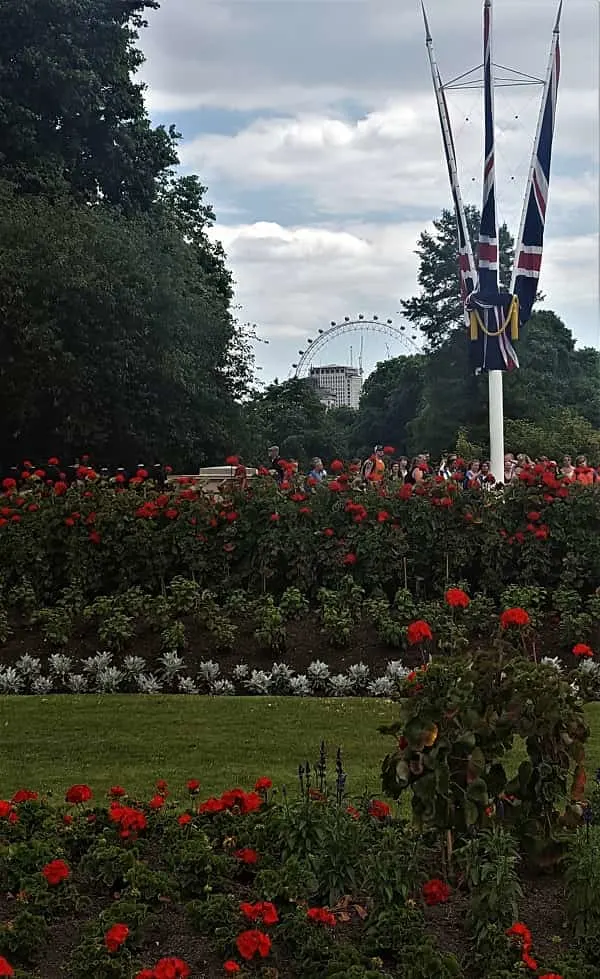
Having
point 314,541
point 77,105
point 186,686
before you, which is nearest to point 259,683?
point 186,686

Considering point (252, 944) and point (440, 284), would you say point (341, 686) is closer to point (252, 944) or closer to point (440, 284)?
point (252, 944)

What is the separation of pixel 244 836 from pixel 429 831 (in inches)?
23.0

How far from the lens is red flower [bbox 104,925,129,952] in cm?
274

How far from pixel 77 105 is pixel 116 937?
20.3 metres

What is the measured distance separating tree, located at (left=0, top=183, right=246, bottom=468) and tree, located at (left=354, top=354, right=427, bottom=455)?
16480 millimetres

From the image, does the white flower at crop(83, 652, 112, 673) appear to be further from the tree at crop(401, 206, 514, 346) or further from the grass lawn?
the tree at crop(401, 206, 514, 346)

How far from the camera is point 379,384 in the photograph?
1767 inches

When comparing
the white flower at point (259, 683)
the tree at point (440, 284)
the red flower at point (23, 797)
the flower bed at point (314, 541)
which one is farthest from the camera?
the tree at point (440, 284)

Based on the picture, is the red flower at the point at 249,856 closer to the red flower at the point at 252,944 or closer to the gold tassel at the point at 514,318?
the red flower at the point at 252,944

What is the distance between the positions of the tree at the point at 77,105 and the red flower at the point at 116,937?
57.9 ft

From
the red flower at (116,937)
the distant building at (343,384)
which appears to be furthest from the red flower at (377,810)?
the distant building at (343,384)

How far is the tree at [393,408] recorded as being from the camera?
38500mm

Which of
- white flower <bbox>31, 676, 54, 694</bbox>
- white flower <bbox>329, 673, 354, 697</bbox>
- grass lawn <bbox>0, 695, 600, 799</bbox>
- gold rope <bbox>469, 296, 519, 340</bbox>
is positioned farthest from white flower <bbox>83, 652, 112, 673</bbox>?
gold rope <bbox>469, 296, 519, 340</bbox>

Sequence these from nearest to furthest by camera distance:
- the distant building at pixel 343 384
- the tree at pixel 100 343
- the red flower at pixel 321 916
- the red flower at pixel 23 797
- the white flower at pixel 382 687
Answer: the red flower at pixel 321 916
the red flower at pixel 23 797
the white flower at pixel 382 687
the tree at pixel 100 343
the distant building at pixel 343 384
